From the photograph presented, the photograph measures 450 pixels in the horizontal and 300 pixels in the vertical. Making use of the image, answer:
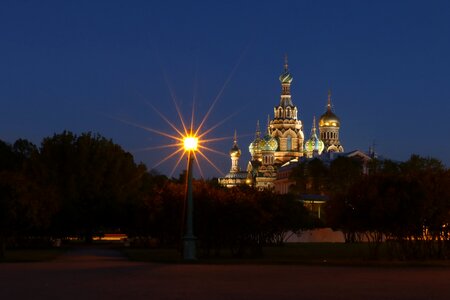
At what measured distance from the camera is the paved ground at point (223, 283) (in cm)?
2758

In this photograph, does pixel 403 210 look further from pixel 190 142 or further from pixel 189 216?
pixel 190 142

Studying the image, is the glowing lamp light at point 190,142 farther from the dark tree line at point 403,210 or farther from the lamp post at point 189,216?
the dark tree line at point 403,210

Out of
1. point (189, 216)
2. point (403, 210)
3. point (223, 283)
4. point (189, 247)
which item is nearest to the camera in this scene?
point (223, 283)

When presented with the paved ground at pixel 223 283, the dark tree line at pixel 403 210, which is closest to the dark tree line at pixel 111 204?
the dark tree line at pixel 403 210

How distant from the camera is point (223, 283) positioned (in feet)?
106

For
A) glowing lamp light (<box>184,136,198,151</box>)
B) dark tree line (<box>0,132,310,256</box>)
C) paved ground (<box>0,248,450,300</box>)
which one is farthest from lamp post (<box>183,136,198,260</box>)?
dark tree line (<box>0,132,310,256</box>)

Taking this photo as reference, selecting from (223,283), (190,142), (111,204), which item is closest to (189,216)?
(190,142)

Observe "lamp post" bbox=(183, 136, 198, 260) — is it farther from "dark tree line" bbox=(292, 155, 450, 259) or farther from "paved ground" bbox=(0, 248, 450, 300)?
"dark tree line" bbox=(292, 155, 450, 259)

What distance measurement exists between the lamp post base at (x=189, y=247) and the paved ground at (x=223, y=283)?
625cm

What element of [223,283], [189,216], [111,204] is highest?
[111,204]

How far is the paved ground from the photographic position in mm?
27578

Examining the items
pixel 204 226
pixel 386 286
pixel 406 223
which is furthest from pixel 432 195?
pixel 386 286

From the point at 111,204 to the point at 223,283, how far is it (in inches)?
2482

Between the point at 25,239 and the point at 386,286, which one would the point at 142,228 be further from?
the point at 386,286
